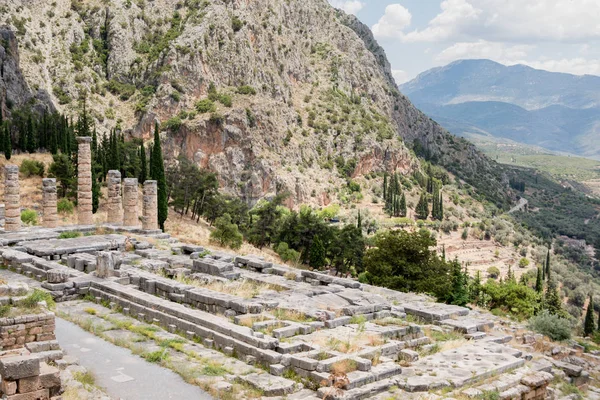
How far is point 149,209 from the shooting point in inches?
1421

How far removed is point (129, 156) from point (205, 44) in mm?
37830

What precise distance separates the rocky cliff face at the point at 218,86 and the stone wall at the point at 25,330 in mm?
70455

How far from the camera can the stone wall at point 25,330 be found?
12688 millimetres

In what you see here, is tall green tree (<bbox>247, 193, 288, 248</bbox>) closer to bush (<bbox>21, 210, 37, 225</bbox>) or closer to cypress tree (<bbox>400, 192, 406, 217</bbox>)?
bush (<bbox>21, 210, 37, 225</bbox>)

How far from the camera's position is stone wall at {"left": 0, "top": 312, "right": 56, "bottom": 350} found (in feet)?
41.6

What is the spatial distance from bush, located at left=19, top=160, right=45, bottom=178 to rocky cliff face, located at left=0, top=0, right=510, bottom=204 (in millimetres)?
27057

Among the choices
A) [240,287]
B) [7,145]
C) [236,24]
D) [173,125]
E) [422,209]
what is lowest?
[422,209]

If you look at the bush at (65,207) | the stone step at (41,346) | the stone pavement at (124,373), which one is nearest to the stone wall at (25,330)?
the stone step at (41,346)

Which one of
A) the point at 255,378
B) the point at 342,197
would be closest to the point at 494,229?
the point at 342,197

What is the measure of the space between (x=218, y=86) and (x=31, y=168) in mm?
45914

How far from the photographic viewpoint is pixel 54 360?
1266cm

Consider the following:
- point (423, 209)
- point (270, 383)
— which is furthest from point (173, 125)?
point (270, 383)

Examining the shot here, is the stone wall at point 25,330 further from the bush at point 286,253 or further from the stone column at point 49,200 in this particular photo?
the bush at point 286,253

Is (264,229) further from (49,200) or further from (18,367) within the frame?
(18,367)
